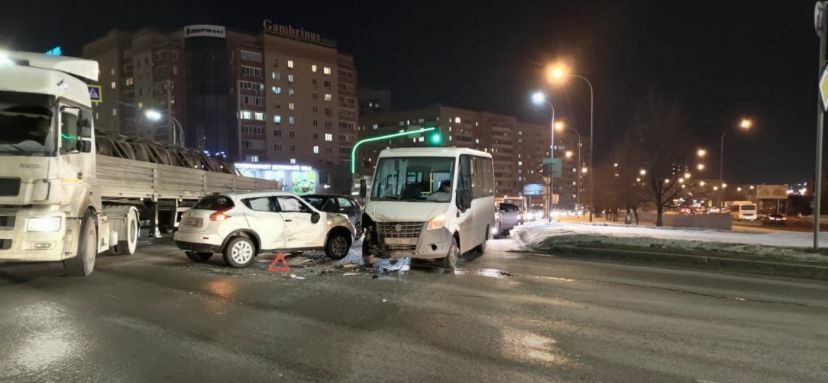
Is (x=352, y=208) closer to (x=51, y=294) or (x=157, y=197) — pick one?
(x=157, y=197)

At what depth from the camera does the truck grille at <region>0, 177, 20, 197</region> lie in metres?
7.90

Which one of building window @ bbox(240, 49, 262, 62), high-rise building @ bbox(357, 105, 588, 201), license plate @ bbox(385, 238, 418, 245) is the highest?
building window @ bbox(240, 49, 262, 62)

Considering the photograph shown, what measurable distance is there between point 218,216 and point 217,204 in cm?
41

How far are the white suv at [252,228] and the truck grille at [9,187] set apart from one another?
11.0ft

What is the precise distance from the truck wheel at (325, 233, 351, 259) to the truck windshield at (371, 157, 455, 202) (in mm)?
1657

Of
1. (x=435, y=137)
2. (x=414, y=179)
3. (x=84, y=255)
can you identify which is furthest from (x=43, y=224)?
(x=435, y=137)

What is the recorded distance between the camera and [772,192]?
73500 millimetres

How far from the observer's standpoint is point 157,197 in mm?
14586

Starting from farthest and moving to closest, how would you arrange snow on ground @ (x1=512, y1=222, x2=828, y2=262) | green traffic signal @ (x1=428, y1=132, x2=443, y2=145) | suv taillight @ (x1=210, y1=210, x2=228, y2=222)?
green traffic signal @ (x1=428, y1=132, x2=443, y2=145), snow on ground @ (x1=512, y1=222, x2=828, y2=262), suv taillight @ (x1=210, y1=210, x2=228, y2=222)

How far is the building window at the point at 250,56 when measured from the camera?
9169 cm

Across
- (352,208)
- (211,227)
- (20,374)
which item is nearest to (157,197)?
(211,227)

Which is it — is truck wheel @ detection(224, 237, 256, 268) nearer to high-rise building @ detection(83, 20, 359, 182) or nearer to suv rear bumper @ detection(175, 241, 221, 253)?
suv rear bumper @ detection(175, 241, 221, 253)

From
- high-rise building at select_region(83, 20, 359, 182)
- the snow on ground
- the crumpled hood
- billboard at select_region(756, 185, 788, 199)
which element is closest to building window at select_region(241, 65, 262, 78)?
high-rise building at select_region(83, 20, 359, 182)

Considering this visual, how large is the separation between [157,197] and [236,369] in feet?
36.8
